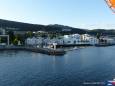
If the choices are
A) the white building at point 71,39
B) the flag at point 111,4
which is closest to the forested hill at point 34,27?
the white building at point 71,39

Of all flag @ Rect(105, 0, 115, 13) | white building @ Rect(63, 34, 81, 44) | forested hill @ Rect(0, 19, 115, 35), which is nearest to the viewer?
flag @ Rect(105, 0, 115, 13)

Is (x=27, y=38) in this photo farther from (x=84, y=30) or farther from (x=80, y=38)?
(x=84, y=30)

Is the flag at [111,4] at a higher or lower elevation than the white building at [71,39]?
higher

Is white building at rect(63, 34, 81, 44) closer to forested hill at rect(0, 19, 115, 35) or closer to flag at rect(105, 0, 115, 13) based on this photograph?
forested hill at rect(0, 19, 115, 35)

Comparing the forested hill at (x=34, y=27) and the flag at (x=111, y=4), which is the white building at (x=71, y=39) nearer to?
the forested hill at (x=34, y=27)

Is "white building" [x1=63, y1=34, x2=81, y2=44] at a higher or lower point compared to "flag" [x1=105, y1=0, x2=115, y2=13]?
lower

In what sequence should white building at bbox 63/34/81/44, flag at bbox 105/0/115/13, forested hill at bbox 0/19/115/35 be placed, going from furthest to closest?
forested hill at bbox 0/19/115/35 → white building at bbox 63/34/81/44 → flag at bbox 105/0/115/13

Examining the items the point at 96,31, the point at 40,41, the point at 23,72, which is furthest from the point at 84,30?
the point at 23,72

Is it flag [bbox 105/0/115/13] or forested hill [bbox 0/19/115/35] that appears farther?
forested hill [bbox 0/19/115/35]

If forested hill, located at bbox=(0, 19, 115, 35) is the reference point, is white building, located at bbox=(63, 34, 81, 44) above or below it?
below

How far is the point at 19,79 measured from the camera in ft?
64.8

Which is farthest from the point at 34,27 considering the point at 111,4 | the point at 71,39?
the point at 111,4

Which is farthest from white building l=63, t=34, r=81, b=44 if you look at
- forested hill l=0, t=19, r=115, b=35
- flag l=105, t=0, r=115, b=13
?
flag l=105, t=0, r=115, b=13

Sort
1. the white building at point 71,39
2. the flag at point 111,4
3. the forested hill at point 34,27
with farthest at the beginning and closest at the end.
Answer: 1. the forested hill at point 34,27
2. the white building at point 71,39
3. the flag at point 111,4
